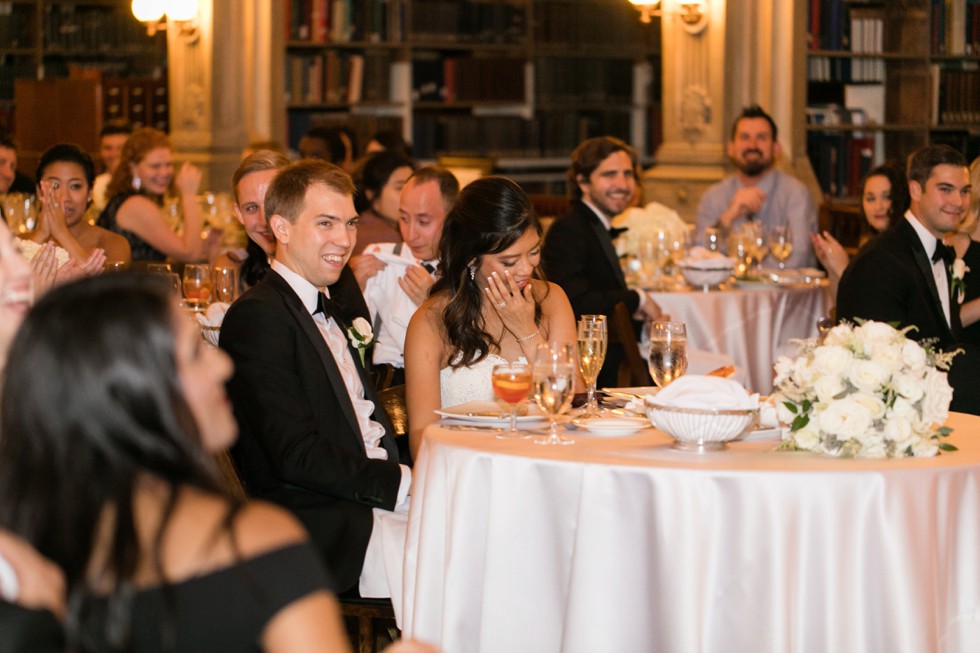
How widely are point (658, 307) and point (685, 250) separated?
1109 millimetres

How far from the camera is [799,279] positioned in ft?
22.8

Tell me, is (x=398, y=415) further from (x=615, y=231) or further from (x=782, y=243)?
(x=782, y=243)

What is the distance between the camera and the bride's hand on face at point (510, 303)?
3.86 m

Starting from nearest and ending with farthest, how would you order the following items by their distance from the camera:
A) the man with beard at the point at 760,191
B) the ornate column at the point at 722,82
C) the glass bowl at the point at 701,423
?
the glass bowl at the point at 701,423 < the man with beard at the point at 760,191 < the ornate column at the point at 722,82

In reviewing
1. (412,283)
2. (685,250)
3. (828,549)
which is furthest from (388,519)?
(685,250)

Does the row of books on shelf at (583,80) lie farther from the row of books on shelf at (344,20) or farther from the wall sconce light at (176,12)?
the wall sconce light at (176,12)

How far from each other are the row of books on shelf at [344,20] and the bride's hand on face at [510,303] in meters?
7.25

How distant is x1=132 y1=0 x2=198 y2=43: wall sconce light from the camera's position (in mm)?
9422

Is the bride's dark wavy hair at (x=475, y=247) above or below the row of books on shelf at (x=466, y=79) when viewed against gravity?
below

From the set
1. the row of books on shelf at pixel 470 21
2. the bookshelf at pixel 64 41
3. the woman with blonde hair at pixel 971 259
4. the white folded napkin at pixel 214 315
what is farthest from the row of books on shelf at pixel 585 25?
the white folded napkin at pixel 214 315

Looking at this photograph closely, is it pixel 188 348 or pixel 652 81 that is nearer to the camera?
pixel 188 348

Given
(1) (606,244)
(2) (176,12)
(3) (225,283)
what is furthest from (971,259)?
(2) (176,12)

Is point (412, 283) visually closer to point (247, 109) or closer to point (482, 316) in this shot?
point (482, 316)

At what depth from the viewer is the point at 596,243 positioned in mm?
6148
